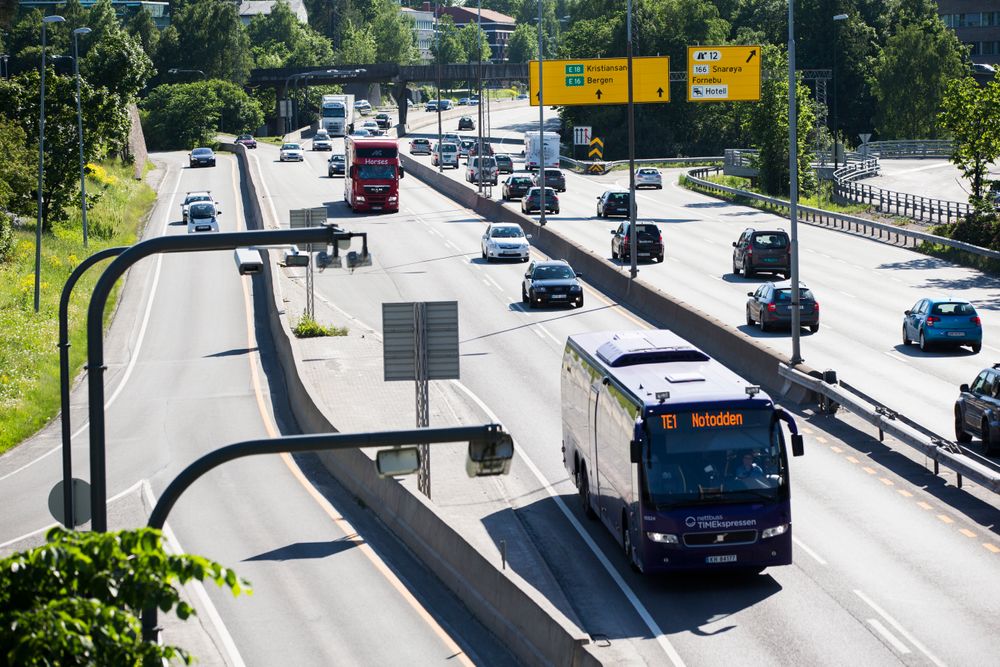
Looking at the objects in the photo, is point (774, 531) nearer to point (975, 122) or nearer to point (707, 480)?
point (707, 480)

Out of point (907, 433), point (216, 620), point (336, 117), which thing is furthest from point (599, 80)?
point (216, 620)

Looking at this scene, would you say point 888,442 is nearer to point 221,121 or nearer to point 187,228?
point 187,228

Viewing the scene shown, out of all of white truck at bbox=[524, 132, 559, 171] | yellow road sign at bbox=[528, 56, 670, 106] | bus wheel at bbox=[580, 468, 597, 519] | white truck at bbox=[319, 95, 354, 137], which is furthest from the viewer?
white truck at bbox=[319, 95, 354, 137]

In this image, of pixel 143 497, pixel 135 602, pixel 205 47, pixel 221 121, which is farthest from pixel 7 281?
pixel 205 47

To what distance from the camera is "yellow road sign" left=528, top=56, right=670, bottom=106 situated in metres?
83.6

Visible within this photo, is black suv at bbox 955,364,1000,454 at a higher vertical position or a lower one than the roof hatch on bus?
lower

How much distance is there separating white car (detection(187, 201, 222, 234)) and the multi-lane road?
9673mm

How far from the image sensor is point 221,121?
495 ft

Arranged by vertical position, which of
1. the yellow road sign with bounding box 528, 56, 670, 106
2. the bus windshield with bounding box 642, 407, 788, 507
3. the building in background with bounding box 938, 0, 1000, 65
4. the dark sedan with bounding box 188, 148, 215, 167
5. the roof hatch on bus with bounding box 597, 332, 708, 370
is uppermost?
the building in background with bounding box 938, 0, 1000, 65

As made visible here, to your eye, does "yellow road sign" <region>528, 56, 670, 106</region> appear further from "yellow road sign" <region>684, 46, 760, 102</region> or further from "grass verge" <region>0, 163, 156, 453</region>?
"grass verge" <region>0, 163, 156, 453</region>

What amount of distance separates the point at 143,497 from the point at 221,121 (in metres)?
125

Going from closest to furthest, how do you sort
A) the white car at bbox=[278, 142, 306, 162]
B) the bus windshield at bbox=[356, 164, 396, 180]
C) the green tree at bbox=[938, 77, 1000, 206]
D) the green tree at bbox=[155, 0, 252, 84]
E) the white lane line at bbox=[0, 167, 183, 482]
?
1. the white lane line at bbox=[0, 167, 183, 482]
2. the green tree at bbox=[938, 77, 1000, 206]
3. the bus windshield at bbox=[356, 164, 396, 180]
4. the white car at bbox=[278, 142, 306, 162]
5. the green tree at bbox=[155, 0, 252, 84]

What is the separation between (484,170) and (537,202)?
615 inches

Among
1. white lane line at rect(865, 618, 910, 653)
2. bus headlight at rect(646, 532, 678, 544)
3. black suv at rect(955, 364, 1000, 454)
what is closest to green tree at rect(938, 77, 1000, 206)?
black suv at rect(955, 364, 1000, 454)
